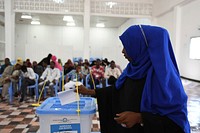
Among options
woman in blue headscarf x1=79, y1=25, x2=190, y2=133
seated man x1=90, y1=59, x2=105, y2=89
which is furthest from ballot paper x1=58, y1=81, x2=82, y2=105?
seated man x1=90, y1=59, x2=105, y2=89

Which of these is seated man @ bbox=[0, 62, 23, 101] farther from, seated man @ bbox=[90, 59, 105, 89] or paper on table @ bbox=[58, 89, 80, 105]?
paper on table @ bbox=[58, 89, 80, 105]

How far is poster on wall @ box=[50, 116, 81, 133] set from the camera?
3.83 feet

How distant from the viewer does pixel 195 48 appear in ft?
21.9

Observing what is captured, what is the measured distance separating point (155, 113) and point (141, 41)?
0.34m

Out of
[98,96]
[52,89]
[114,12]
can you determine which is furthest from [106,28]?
[98,96]

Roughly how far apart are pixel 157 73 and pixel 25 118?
3.21m

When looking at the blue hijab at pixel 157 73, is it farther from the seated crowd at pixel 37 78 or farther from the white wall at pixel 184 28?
the white wall at pixel 184 28

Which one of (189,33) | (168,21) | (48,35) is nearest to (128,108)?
(189,33)

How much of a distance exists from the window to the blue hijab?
6.13 meters

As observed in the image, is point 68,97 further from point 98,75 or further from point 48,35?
point 48,35

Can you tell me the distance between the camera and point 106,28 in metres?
15.4

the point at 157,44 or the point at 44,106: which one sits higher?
the point at 157,44

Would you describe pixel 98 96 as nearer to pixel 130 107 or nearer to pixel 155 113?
pixel 130 107

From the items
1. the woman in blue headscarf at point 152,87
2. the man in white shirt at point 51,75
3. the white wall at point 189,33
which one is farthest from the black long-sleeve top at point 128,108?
the white wall at point 189,33
